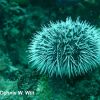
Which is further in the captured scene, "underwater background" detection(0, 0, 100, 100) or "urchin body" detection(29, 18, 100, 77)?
"underwater background" detection(0, 0, 100, 100)

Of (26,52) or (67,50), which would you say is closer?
(67,50)

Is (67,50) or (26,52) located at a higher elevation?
(26,52)

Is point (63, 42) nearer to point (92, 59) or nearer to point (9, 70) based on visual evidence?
point (92, 59)

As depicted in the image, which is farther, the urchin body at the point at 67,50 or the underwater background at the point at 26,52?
the underwater background at the point at 26,52
